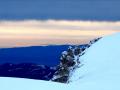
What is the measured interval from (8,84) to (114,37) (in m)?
48.5

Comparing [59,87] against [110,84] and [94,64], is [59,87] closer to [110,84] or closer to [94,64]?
[110,84]

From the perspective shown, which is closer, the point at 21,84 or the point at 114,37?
the point at 21,84

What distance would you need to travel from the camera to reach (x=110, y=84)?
24.0 meters

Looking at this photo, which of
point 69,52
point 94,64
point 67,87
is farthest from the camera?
point 69,52

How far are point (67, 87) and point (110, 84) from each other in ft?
7.59

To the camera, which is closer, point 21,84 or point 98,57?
point 21,84

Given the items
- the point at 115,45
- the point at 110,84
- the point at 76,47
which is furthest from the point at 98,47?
the point at 110,84

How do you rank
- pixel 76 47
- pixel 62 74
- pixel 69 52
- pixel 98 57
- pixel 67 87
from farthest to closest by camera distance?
pixel 76 47, pixel 69 52, pixel 62 74, pixel 98 57, pixel 67 87

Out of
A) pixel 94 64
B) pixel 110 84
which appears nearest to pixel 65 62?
pixel 94 64

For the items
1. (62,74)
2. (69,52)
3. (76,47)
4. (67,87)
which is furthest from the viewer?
(76,47)

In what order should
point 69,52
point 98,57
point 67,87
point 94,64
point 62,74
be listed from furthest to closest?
1. point 69,52
2. point 62,74
3. point 98,57
4. point 94,64
5. point 67,87

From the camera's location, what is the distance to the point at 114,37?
70438mm

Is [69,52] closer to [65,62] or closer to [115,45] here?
[65,62]

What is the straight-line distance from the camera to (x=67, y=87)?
74.9 feet
